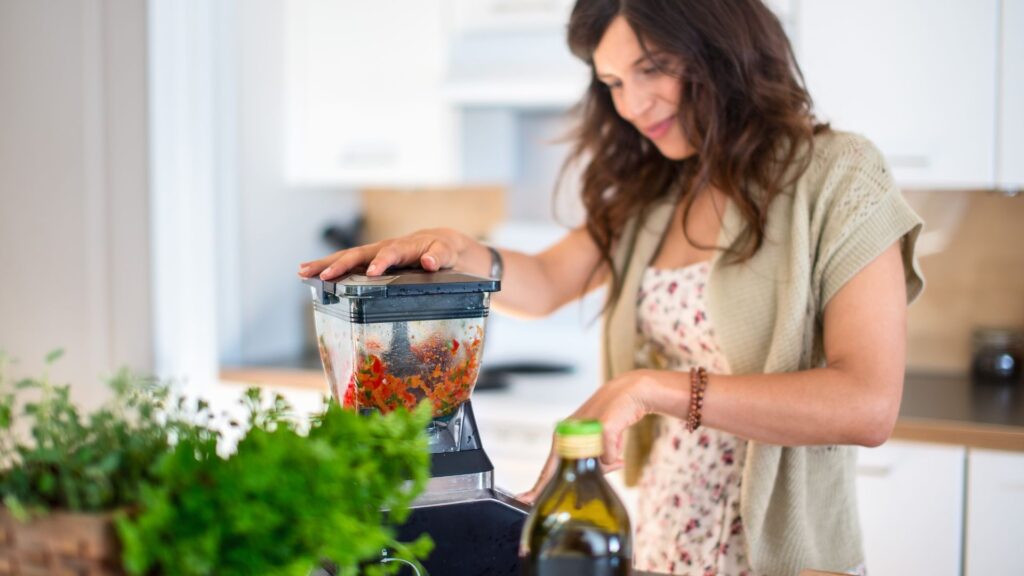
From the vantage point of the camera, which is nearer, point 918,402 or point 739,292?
point 739,292

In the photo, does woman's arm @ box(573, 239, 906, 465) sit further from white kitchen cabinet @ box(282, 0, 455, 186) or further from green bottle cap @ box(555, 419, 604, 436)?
white kitchen cabinet @ box(282, 0, 455, 186)

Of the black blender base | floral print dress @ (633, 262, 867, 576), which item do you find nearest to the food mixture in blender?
the black blender base

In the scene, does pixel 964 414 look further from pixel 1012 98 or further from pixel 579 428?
pixel 579 428


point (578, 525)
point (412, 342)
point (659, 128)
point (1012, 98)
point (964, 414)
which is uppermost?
point (1012, 98)

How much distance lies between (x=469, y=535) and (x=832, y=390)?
48 cm

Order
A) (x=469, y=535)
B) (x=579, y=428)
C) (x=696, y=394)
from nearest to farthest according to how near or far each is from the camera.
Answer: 1. (x=579, y=428)
2. (x=469, y=535)
3. (x=696, y=394)

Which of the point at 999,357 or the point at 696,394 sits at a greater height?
the point at 696,394

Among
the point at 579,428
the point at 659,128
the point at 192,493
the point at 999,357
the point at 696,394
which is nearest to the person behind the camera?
the point at 192,493

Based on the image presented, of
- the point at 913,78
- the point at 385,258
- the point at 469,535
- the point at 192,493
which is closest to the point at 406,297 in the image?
the point at 385,258

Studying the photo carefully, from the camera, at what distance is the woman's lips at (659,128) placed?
4.40 feet

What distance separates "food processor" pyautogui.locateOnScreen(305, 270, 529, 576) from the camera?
2.95 ft

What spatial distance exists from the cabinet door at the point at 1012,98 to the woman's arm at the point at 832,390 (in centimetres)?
101

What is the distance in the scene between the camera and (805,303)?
1.23m

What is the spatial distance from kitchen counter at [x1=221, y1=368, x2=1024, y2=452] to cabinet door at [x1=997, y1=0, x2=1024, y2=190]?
464 millimetres
